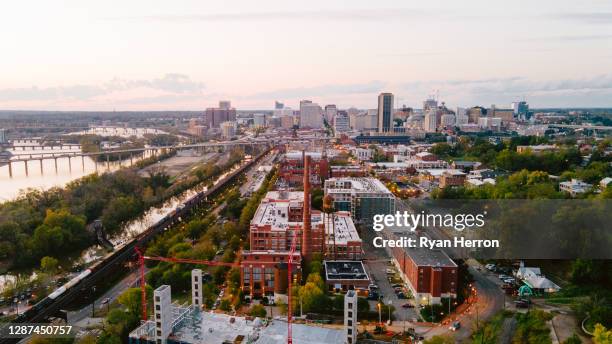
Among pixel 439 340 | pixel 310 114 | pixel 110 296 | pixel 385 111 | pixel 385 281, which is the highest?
pixel 385 111

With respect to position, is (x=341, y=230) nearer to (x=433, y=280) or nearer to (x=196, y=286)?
(x=433, y=280)

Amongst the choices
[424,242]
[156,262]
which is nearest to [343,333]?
[424,242]

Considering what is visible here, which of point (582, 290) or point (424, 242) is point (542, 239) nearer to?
point (582, 290)

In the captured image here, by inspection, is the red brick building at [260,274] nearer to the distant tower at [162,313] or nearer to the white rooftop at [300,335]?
the white rooftop at [300,335]

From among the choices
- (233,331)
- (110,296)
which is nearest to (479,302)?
(233,331)

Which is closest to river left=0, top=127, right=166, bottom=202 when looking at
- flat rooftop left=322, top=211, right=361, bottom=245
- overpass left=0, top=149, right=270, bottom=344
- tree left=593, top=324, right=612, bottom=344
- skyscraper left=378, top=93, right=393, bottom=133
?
overpass left=0, top=149, right=270, bottom=344

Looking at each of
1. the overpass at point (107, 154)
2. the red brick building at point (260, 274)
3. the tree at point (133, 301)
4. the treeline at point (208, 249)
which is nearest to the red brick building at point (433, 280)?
the red brick building at point (260, 274)

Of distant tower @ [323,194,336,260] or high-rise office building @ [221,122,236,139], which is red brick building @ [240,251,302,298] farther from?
high-rise office building @ [221,122,236,139]
